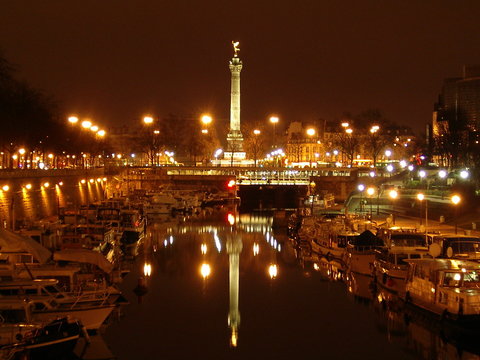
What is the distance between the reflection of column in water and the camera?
1057 inches

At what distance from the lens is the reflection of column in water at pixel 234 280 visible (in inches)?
1057

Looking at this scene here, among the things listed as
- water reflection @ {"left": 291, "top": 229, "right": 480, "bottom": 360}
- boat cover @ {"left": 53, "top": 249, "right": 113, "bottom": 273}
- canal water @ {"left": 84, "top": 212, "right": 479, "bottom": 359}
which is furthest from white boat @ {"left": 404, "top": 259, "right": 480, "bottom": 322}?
boat cover @ {"left": 53, "top": 249, "right": 113, "bottom": 273}

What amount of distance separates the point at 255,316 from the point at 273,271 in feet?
35.7

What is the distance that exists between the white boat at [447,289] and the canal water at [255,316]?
834mm

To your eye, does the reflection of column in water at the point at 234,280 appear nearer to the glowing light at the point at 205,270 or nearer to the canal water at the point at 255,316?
the canal water at the point at 255,316

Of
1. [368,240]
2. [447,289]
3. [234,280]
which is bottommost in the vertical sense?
[234,280]

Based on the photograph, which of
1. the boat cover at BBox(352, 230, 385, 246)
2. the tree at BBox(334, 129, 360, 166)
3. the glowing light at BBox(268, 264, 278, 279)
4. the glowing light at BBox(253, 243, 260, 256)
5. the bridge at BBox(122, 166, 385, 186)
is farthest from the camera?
the tree at BBox(334, 129, 360, 166)

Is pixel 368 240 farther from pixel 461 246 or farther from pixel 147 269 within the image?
pixel 147 269

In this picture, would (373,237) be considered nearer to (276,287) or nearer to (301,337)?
(276,287)

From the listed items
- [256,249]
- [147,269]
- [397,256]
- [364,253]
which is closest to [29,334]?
[397,256]

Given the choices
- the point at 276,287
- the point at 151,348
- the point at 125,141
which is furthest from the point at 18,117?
the point at 125,141

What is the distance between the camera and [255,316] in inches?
1126

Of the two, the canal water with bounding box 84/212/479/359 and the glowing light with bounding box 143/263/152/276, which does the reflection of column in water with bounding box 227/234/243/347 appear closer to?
the canal water with bounding box 84/212/479/359

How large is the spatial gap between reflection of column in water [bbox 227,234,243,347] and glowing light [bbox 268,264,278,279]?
1711mm
